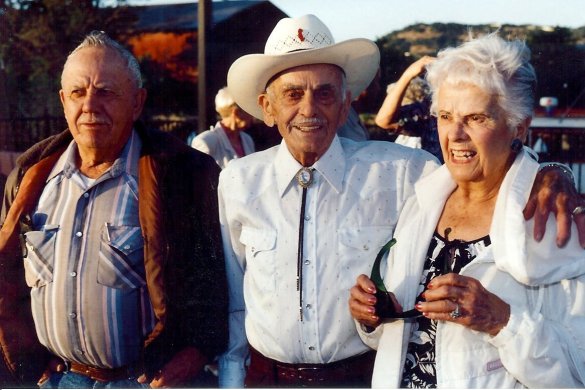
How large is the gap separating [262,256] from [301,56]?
716 millimetres

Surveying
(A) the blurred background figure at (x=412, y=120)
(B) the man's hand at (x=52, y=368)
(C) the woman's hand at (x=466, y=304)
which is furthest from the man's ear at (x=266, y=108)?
(A) the blurred background figure at (x=412, y=120)

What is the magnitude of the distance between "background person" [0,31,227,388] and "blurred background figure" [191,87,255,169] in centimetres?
306

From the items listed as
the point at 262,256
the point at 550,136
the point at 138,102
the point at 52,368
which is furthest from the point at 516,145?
the point at 550,136

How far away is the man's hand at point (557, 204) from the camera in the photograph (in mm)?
1878

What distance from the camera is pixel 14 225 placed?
2.47 m

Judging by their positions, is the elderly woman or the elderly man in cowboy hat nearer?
the elderly woman

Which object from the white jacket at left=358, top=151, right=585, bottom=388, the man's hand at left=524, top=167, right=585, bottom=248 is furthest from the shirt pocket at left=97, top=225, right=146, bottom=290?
the man's hand at left=524, top=167, right=585, bottom=248

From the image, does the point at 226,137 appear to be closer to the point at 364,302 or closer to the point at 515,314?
the point at 364,302

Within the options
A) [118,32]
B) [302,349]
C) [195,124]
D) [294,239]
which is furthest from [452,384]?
[118,32]

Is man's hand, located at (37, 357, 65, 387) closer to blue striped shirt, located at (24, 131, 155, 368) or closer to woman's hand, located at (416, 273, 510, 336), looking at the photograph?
blue striped shirt, located at (24, 131, 155, 368)

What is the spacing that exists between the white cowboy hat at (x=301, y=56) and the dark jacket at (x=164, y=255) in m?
0.35

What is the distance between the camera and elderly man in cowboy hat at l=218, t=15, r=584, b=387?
229 cm

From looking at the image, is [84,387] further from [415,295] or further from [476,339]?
[476,339]

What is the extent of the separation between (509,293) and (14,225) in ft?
5.74
